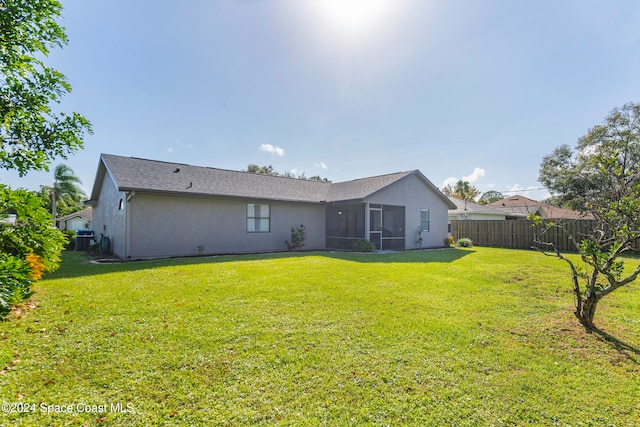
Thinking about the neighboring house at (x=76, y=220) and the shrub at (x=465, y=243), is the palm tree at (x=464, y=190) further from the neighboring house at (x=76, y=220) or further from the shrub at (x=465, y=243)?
the neighboring house at (x=76, y=220)

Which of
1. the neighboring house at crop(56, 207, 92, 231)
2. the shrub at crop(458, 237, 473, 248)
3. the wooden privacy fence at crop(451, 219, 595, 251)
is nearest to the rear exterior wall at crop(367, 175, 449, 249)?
the shrub at crop(458, 237, 473, 248)

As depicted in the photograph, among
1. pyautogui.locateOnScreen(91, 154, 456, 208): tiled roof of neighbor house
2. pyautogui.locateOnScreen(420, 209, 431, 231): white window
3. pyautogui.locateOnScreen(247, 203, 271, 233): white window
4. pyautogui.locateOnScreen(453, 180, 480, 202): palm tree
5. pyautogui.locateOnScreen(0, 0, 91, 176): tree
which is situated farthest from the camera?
pyautogui.locateOnScreen(453, 180, 480, 202): palm tree

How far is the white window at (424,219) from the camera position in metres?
17.5

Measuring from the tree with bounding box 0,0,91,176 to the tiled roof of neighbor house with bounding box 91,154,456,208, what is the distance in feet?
13.3

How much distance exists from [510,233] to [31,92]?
2149 centimetres

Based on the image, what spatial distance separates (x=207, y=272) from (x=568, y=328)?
7784 mm

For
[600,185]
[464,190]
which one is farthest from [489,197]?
[600,185]

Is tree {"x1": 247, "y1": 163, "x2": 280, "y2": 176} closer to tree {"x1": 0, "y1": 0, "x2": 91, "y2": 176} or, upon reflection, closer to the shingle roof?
the shingle roof

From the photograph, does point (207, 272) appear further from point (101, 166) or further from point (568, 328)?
point (101, 166)

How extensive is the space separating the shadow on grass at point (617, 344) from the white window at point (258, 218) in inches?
478

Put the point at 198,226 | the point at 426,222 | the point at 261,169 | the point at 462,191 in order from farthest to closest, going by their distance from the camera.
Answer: the point at 462,191
the point at 261,169
the point at 426,222
the point at 198,226

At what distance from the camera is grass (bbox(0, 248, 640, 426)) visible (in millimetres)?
2537

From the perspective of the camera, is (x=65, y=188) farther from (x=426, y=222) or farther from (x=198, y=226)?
(x=426, y=222)

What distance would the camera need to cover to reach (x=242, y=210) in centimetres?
1387
